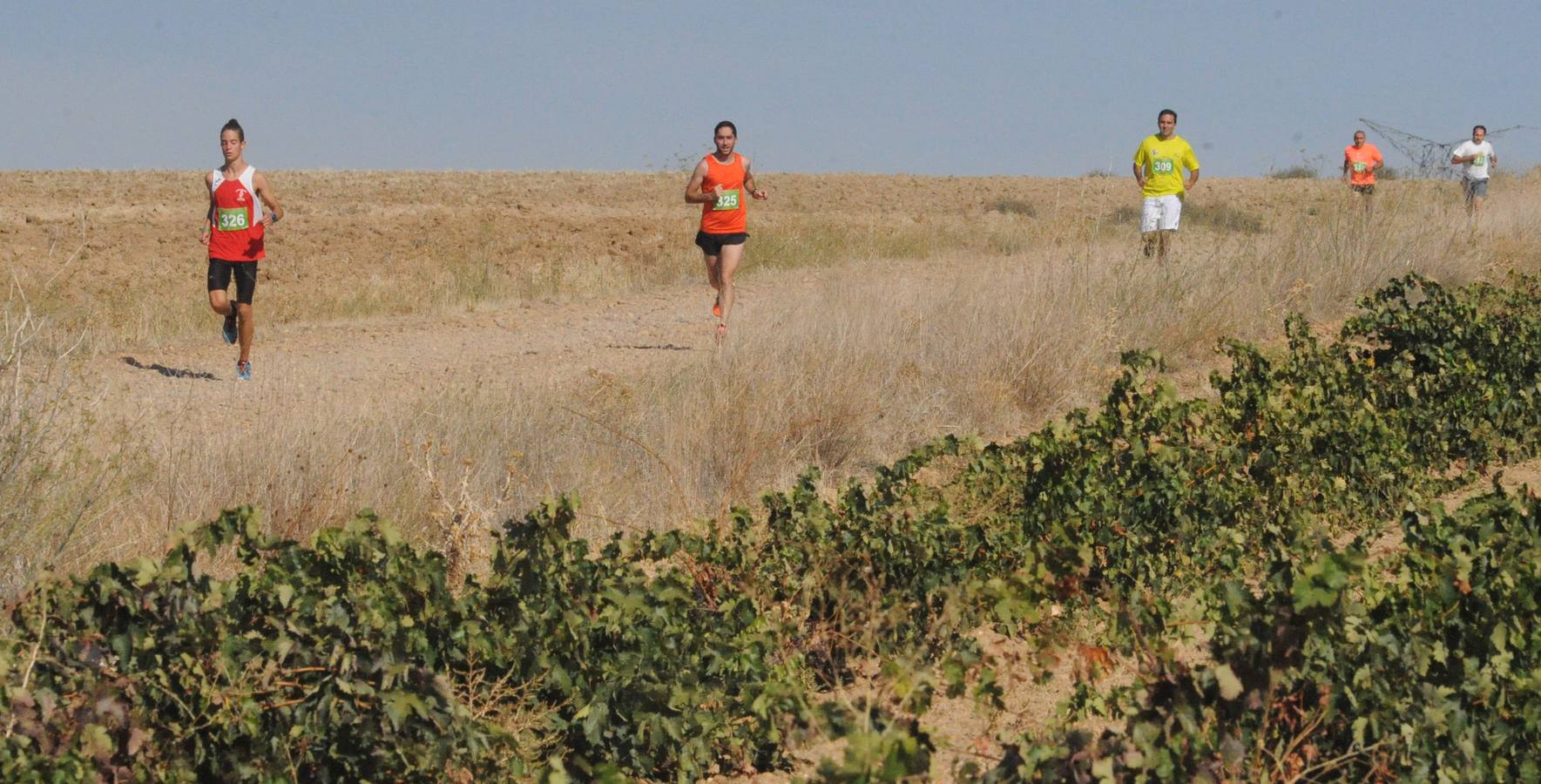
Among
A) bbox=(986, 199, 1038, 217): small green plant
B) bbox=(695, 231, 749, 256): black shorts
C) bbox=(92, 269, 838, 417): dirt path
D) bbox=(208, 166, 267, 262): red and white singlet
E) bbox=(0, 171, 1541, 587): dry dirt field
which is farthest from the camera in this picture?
bbox=(986, 199, 1038, 217): small green plant

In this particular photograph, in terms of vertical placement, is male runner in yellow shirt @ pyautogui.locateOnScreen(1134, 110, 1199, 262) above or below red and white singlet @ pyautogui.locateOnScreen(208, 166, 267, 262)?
above

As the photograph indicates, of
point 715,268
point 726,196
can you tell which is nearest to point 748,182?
point 726,196

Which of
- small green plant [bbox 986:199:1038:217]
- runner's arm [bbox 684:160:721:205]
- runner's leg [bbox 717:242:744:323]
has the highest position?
small green plant [bbox 986:199:1038:217]

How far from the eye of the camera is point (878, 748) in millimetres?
2812

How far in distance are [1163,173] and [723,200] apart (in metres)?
4.14

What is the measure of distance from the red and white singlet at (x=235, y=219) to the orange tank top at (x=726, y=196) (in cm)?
285

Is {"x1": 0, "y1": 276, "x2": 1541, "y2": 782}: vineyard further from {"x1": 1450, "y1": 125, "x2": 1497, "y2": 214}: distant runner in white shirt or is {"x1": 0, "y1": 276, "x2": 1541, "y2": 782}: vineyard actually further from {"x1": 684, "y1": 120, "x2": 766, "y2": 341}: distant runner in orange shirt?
{"x1": 1450, "y1": 125, "x2": 1497, "y2": 214}: distant runner in white shirt

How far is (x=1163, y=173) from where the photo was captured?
40.0 feet

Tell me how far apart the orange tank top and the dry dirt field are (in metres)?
0.67

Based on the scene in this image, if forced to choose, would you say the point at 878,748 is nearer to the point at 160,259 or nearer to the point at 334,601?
the point at 334,601

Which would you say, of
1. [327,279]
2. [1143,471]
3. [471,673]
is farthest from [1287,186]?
[471,673]

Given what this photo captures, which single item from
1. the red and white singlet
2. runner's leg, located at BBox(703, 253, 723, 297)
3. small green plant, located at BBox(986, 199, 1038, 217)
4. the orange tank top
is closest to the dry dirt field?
runner's leg, located at BBox(703, 253, 723, 297)

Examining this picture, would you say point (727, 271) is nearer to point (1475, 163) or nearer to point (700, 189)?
point (700, 189)

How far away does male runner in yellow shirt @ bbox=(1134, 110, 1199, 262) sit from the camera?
1205 cm
